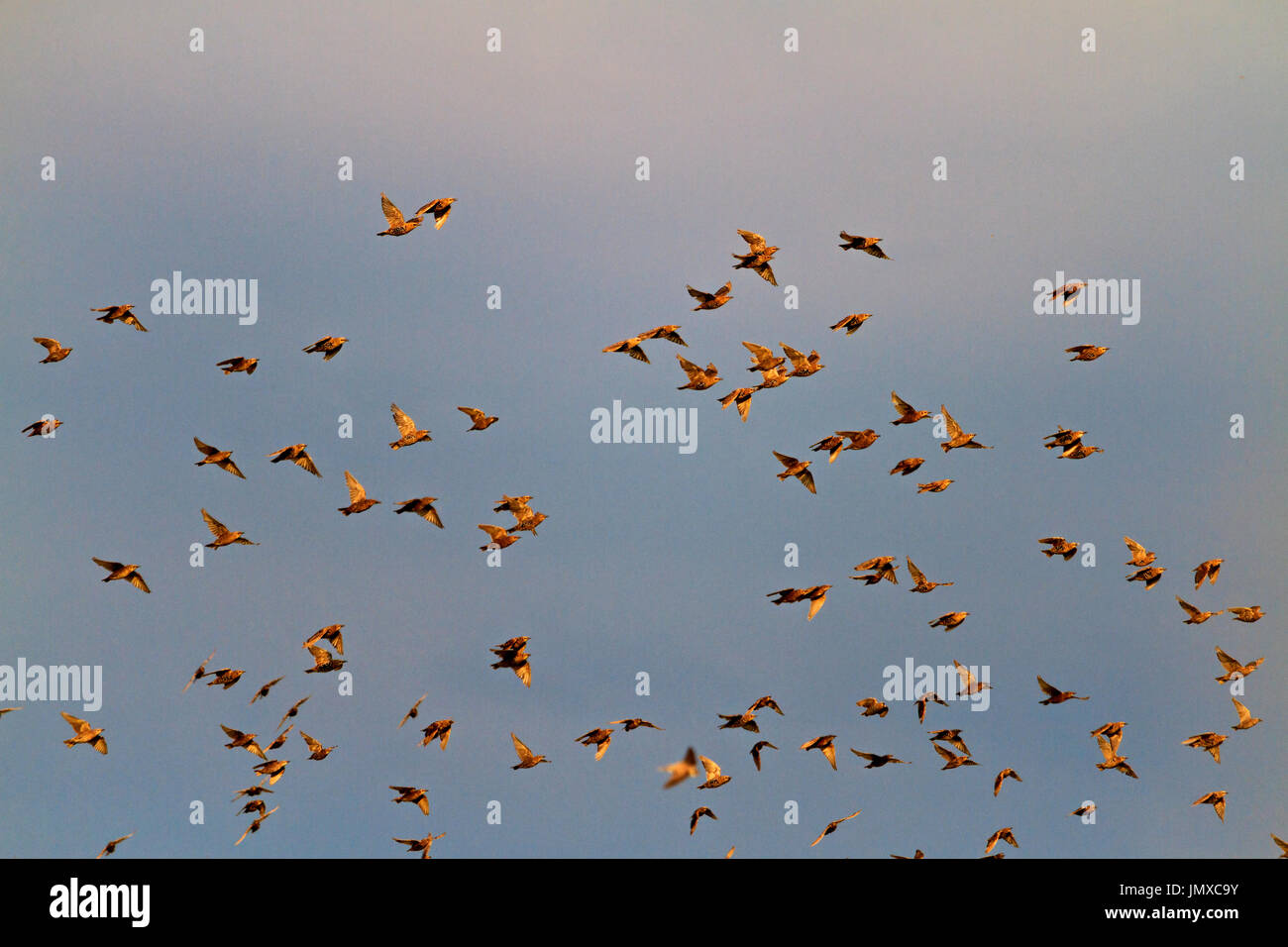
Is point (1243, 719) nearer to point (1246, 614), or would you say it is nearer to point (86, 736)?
point (1246, 614)

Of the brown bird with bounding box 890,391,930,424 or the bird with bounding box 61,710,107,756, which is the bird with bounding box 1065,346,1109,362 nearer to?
the brown bird with bounding box 890,391,930,424

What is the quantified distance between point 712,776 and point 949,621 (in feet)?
34.9

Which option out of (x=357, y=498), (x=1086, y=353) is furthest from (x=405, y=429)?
(x=1086, y=353)

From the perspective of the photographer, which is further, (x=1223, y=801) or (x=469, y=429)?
(x=1223, y=801)

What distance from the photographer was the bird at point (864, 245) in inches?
2697

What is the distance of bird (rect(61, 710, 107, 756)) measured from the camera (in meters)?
69.4

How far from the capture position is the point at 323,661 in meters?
71.7

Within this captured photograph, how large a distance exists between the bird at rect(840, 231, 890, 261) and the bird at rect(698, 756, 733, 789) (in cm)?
1943

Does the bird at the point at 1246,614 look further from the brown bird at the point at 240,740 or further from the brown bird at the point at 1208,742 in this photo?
the brown bird at the point at 240,740

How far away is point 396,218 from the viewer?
66.3 m
